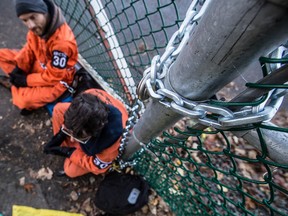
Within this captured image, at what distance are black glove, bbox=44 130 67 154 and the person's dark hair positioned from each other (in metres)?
0.67

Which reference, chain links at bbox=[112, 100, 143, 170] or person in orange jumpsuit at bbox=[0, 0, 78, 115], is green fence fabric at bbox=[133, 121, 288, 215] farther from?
person in orange jumpsuit at bbox=[0, 0, 78, 115]

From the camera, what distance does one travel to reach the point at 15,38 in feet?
11.5

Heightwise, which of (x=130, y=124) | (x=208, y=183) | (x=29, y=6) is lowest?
(x=208, y=183)

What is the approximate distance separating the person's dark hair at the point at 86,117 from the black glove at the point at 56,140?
0.67 meters

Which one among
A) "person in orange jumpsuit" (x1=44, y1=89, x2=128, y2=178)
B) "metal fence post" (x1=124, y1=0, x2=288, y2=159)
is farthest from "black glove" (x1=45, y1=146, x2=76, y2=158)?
"metal fence post" (x1=124, y1=0, x2=288, y2=159)

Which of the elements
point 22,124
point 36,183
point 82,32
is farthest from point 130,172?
point 82,32

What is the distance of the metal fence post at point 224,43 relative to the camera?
386mm

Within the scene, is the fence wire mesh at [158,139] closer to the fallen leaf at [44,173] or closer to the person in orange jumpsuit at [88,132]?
the person in orange jumpsuit at [88,132]

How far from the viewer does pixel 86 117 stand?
6.00 ft

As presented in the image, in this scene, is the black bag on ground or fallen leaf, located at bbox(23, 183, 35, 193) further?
fallen leaf, located at bbox(23, 183, 35, 193)

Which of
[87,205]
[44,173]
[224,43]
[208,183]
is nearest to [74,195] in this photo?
[87,205]

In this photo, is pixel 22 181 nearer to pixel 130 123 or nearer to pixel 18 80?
pixel 18 80

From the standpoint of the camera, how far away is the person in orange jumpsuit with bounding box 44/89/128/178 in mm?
1858

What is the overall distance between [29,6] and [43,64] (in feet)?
2.60
